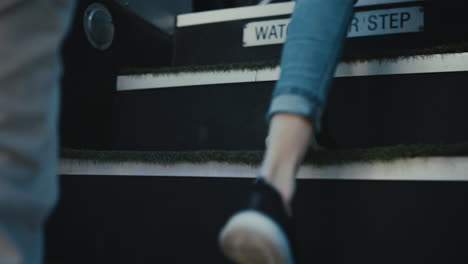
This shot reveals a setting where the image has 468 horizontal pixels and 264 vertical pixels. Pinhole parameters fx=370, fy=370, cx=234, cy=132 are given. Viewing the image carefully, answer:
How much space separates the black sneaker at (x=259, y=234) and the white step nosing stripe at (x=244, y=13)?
2.81 ft

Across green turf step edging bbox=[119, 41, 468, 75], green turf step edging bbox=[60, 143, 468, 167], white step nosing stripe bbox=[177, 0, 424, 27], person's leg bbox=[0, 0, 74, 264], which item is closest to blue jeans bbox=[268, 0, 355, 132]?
green turf step edging bbox=[60, 143, 468, 167]

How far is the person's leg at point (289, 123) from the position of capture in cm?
49

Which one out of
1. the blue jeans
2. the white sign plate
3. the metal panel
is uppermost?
the metal panel

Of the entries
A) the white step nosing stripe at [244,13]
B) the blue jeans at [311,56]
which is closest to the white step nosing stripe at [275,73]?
the blue jeans at [311,56]

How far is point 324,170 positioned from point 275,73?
0.38 metres

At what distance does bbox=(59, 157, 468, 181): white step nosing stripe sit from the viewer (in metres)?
0.63

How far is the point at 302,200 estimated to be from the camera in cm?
72

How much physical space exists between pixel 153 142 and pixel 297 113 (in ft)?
2.10

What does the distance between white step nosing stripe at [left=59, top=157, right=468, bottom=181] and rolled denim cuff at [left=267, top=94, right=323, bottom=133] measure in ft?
0.46

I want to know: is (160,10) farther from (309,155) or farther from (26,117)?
(26,117)

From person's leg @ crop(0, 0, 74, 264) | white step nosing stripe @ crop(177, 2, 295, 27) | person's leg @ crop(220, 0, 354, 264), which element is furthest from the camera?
white step nosing stripe @ crop(177, 2, 295, 27)

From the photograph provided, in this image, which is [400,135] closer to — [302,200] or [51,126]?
[302,200]

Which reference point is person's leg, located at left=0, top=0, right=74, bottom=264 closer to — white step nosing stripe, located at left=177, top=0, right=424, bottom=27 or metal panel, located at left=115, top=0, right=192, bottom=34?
white step nosing stripe, located at left=177, top=0, right=424, bottom=27

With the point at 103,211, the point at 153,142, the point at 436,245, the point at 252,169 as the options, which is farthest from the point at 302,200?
the point at 153,142
